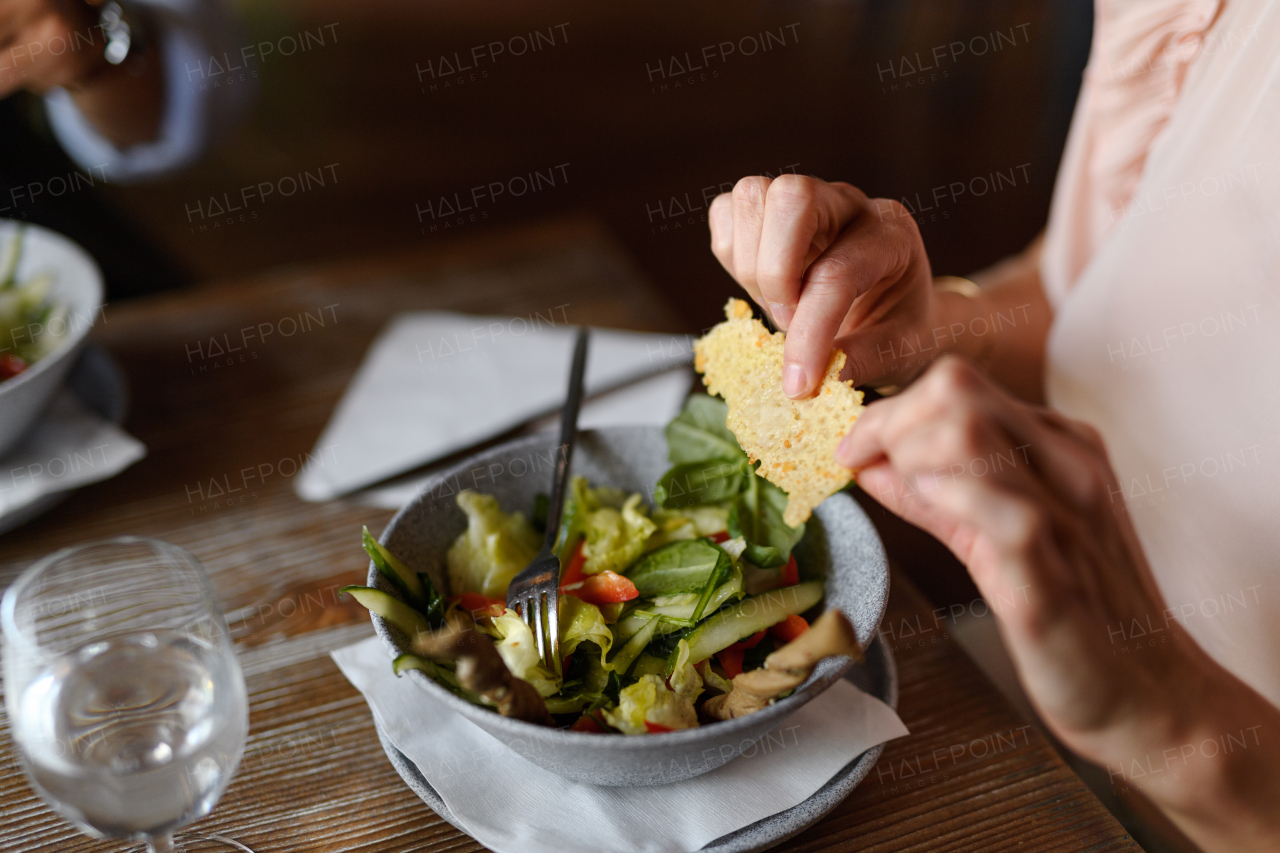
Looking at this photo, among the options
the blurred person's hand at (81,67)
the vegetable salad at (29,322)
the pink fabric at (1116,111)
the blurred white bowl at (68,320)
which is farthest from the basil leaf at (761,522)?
the blurred person's hand at (81,67)

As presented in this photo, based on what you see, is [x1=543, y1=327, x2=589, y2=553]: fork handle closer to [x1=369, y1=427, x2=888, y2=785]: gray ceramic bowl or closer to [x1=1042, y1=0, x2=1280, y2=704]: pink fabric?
[x1=369, y1=427, x2=888, y2=785]: gray ceramic bowl

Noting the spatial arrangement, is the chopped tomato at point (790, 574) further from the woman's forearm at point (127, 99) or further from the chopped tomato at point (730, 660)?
the woman's forearm at point (127, 99)

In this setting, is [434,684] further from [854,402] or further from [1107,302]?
[1107,302]

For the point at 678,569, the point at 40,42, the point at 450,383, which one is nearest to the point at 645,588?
the point at 678,569

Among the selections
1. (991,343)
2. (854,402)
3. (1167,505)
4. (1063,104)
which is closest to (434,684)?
(854,402)

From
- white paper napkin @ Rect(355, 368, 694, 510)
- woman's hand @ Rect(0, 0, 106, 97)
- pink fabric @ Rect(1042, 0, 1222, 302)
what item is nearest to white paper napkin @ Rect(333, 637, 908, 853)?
white paper napkin @ Rect(355, 368, 694, 510)

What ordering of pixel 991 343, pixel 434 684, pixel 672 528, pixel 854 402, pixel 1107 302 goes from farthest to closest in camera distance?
pixel 991 343 → pixel 1107 302 → pixel 672 528 → pixel 854 402 → pixel 434 684

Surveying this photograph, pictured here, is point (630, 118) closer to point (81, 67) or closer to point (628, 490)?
point (81, 67)
